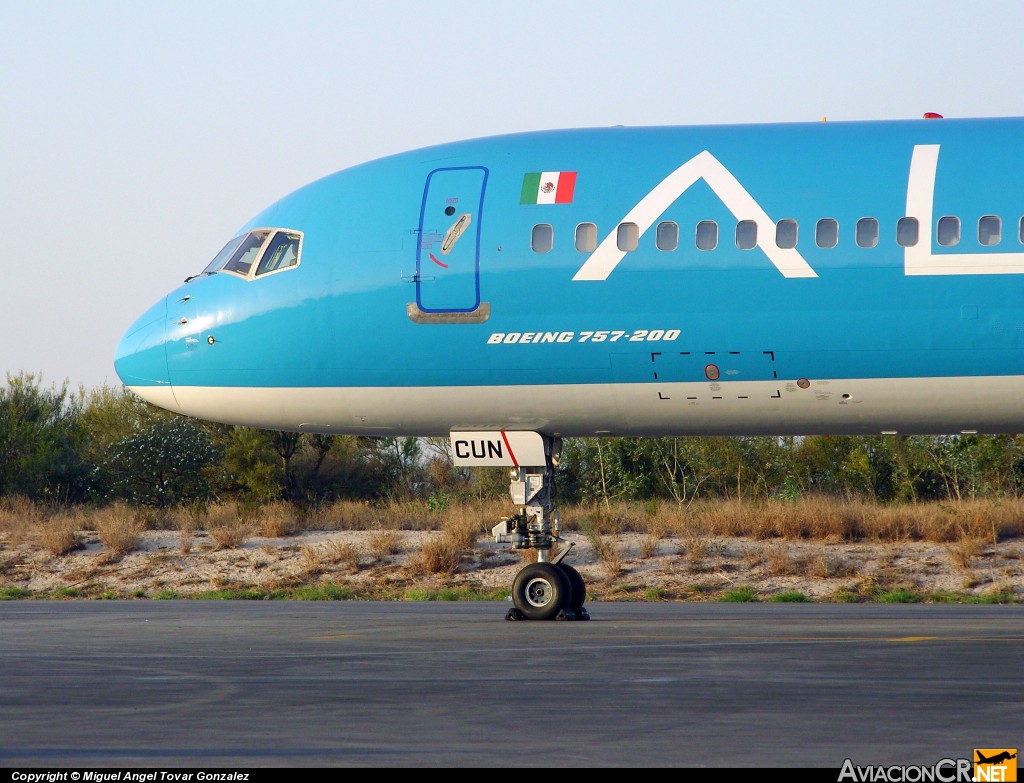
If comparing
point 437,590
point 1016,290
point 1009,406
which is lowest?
point 437,590

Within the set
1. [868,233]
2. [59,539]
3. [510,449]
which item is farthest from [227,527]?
[868,233]

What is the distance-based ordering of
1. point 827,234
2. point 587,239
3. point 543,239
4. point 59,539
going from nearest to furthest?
point 827,234 < point 587,239 < point 543,239 < point 59,539

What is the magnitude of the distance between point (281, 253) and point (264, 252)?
247 mm

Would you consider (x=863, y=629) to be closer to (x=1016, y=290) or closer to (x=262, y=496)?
(x=1016, y=290)

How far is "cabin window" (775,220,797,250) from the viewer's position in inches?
670

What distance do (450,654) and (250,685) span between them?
2.99 metres

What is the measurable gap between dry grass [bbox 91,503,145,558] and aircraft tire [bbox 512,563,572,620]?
17945 millimetres

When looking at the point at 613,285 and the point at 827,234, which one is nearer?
the point at 827,234

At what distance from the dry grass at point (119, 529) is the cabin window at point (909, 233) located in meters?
22.4

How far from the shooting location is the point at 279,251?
1903cm

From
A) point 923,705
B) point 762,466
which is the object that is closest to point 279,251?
point 923,705

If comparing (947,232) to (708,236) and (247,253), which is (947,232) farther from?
(247,253)

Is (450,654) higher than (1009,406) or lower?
lower

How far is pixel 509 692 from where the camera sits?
1134 centimetres
